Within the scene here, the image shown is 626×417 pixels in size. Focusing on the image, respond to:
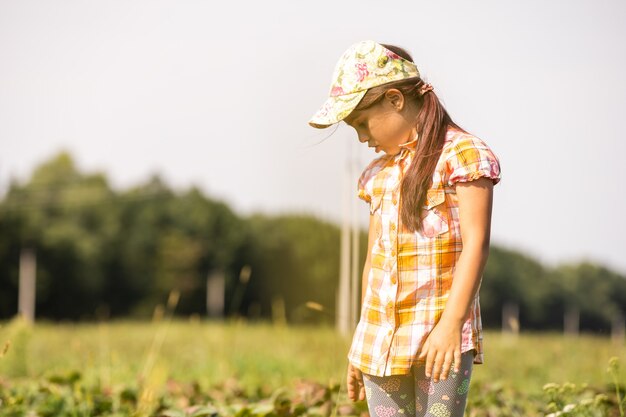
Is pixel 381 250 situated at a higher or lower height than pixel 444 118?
lower

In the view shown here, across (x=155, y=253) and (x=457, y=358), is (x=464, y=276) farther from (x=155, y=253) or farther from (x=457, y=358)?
(x=155, y=253)

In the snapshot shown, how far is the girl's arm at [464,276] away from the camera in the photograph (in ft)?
6.51

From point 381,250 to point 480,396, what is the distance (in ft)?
4.76

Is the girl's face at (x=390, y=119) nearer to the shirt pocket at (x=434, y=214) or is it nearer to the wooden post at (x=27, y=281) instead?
the shirt pocket at (x=434, y=214)

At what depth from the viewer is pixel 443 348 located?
199cm

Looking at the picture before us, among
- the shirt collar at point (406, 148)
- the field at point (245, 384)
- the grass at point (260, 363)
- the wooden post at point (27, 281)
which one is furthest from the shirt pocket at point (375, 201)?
the wooden post at point (27, 281)

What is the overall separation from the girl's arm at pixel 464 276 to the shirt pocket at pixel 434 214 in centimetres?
7

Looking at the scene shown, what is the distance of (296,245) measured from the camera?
38.9 meters

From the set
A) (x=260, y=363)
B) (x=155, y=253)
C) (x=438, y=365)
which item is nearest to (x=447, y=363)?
(x=438, y=365)

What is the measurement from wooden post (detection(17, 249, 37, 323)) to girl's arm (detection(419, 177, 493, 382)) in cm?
2974

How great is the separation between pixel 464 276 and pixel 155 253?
38308 millimetres

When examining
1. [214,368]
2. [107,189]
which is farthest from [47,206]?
[214,368]

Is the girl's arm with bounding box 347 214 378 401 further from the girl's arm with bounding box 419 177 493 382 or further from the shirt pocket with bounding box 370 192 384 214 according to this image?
the girl's arm with bounding box 419 177 493 382

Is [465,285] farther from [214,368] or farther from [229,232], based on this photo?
[229,232]
